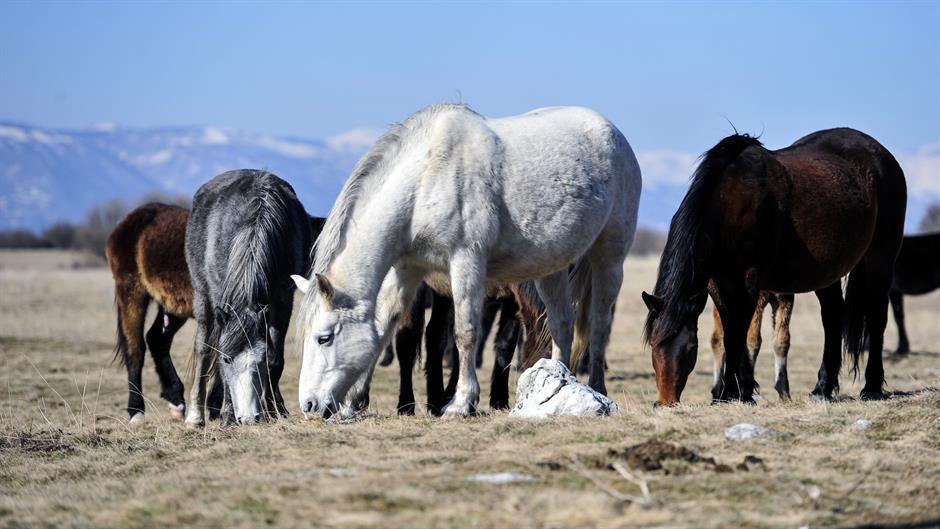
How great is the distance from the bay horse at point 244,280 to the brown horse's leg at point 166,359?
7.22ft

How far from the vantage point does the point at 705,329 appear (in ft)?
80.1

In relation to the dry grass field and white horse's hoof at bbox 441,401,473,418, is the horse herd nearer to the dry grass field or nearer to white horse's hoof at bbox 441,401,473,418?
white horse's hoof at bbox 441,401,473,418

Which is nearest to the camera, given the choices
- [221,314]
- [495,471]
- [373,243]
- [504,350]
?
[495,471]

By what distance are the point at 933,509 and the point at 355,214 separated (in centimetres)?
398

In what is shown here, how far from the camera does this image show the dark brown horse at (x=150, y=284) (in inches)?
400

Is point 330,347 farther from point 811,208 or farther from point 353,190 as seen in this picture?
point 811,208

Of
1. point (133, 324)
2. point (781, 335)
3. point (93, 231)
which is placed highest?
point (781, 335)

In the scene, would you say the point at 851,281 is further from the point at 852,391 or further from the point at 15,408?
the point at 15,408

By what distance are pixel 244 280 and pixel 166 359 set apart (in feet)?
11.0

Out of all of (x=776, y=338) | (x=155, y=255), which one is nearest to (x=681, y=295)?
(x=776, y=338)

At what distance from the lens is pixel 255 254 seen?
7984 mm

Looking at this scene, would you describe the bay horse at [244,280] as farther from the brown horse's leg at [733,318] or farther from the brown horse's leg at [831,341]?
the brown horse's leg at [831,341]

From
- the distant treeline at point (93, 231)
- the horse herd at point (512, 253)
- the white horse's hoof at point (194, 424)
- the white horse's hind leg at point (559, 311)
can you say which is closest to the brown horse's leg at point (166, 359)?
the horse herd at point (512, 253)

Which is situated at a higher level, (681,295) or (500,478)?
(681,295)
